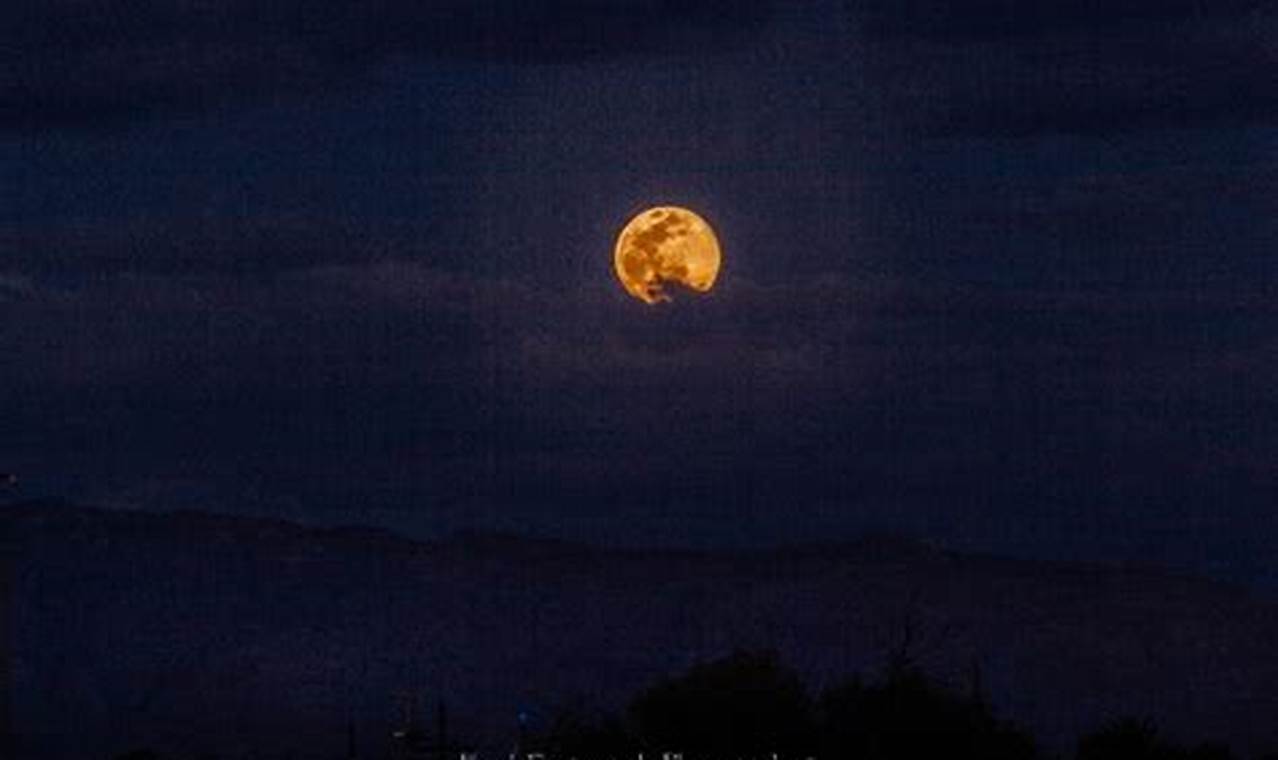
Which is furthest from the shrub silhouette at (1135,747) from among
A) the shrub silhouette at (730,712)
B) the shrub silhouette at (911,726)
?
the shrub silhouette at (730,712)

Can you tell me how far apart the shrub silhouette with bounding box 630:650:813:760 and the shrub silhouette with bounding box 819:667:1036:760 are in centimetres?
141

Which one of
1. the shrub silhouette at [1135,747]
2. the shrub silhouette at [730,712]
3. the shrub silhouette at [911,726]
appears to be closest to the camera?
the shrub silhouette at [911,726]

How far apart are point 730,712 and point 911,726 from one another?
7.57 meters

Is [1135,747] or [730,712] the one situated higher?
[730,712]

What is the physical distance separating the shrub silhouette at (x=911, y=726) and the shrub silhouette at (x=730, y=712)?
1.41 metres

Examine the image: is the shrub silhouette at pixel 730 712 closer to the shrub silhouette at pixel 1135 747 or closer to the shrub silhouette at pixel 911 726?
the shrub silhouette at pixel 911 726

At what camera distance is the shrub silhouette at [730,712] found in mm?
143000

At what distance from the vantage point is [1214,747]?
148 meters

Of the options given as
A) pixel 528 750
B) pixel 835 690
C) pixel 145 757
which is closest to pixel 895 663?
pixel 835 690

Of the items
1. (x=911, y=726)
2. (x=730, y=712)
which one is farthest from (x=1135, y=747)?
(x=730, y=712)

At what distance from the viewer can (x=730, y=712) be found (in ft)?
480

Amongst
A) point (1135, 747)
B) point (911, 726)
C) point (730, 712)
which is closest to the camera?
point (911, 726)

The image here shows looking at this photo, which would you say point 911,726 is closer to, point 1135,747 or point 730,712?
point 730,712

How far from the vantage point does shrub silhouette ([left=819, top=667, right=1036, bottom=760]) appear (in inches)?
5556
